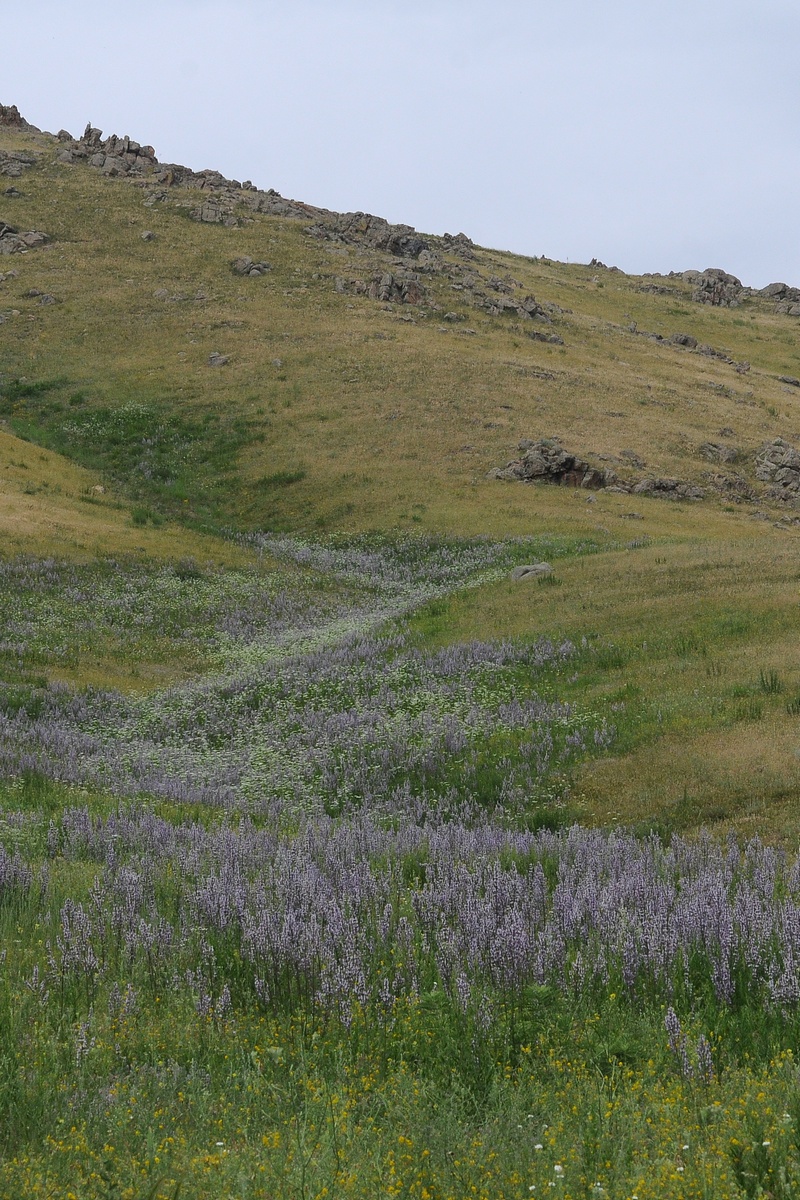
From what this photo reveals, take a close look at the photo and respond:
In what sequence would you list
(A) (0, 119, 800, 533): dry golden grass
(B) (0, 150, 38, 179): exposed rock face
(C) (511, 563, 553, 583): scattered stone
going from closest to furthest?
(C) (511, 563, 553, 583): scattered stone
(A) (0, 119, 800, 533): dry golden grass
(B) (0, 150, 38, 179): exposed rock face

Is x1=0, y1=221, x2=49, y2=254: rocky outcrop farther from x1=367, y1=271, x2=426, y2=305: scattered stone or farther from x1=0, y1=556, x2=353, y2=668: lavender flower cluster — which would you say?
x1=0, y1=556, x2=353, y2=668: lavender flower cluster

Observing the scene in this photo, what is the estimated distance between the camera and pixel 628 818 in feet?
34.4

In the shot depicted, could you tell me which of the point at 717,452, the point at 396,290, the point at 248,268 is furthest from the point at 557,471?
the point at 248,268

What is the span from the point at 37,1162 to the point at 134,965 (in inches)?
82.0

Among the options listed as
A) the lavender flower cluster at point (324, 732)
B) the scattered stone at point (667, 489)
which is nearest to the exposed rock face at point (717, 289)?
the scattered stone at point (667, 489)

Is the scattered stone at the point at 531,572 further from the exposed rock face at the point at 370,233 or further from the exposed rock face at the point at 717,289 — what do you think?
the exposed rock face at the point at 717,289

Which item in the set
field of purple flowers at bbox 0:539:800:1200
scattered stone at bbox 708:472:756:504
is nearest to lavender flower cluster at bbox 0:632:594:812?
field of purple flowers at bbox 0:539:800:1200

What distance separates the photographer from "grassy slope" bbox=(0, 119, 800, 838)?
13875mm

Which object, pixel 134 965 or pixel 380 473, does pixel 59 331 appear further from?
pixel 134 965

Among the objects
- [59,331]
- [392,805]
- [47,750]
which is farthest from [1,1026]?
[59,331]

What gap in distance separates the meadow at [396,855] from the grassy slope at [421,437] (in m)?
0.17

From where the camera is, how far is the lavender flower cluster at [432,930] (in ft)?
18.2

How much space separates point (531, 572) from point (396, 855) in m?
19.4

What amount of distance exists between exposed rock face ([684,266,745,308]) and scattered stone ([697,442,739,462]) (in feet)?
248
